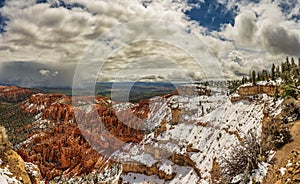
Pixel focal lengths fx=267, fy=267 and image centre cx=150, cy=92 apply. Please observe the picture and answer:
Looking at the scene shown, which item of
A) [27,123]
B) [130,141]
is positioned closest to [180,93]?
[130,141]

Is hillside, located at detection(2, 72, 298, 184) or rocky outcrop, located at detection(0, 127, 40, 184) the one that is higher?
rocky outcrop, located at detection(0, 127, 40, 184)

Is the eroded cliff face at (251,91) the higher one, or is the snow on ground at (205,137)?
the eroded cliff face at (251,91)

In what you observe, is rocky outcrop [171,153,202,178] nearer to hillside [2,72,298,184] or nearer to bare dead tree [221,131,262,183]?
hillside [2,72,298,184]

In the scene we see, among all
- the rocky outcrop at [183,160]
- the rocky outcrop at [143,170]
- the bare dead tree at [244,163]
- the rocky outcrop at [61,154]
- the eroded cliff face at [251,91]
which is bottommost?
the rocky outcrop at [61,154]

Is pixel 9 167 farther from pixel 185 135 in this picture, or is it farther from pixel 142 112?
pixel 142 112

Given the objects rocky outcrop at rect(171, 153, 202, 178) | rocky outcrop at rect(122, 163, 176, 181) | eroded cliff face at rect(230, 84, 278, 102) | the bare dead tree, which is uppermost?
eroded cliff face at rect(230, 84, 278, 102)

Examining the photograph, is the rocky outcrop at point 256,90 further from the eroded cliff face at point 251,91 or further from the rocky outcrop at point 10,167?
the rocky outcrop at point 10,167

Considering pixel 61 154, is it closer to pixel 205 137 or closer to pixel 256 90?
pixel 205 137

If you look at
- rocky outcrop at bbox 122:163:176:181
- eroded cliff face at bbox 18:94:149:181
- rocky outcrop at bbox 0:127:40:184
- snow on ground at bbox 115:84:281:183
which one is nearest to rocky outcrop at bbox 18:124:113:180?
eroded cliff face at bbox 18:94:149:181

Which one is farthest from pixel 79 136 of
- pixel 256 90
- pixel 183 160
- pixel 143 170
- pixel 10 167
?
pixel 10 167

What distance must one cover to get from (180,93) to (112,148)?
4245 cm

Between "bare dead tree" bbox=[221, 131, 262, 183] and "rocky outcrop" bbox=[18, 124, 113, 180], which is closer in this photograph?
"bare dead tree" bbox=[221, 131, 262, 183]

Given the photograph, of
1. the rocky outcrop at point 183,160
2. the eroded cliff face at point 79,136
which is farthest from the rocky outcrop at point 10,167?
the eroded cliff face at point 79,136

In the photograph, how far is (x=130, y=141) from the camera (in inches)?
4749
